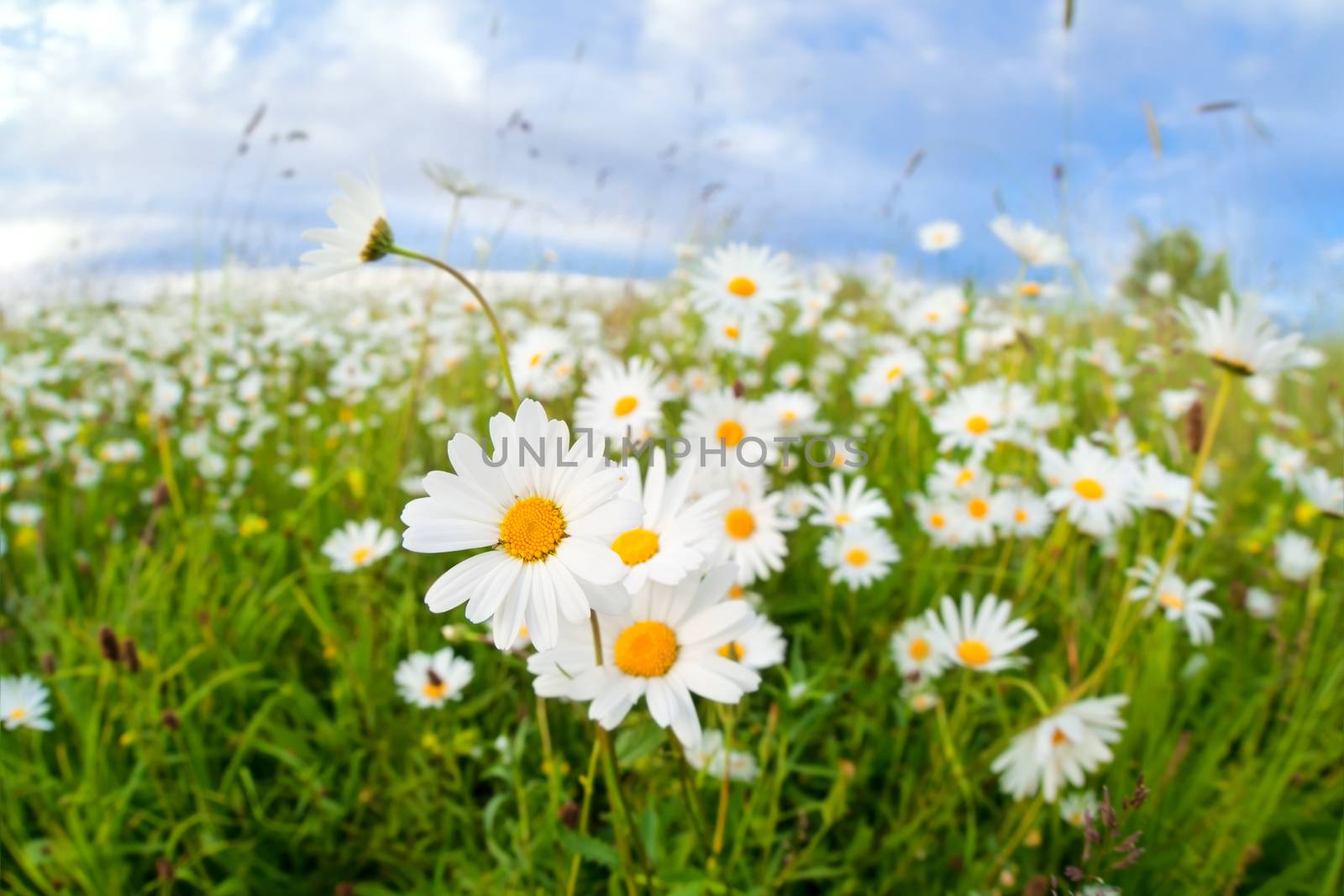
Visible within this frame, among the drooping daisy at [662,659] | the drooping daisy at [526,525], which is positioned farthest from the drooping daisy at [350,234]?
the drooping daisy at [662,659]

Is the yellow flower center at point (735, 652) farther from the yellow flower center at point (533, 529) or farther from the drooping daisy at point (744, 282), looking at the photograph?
the drooping daisy at point (744, 282)

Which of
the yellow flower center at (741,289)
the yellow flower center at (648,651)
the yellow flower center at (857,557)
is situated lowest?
the yellow flower center at (857,557)

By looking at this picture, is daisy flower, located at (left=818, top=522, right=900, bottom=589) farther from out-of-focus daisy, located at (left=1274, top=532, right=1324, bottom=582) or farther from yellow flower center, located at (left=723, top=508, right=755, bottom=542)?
out-of-focus daisy, located at (left=1274, top=532, right=1324, bottom=582)

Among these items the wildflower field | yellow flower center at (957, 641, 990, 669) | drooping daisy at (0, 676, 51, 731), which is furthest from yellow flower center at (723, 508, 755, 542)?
drooping daisy at (0, 676, 51, 731)

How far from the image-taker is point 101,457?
292cm

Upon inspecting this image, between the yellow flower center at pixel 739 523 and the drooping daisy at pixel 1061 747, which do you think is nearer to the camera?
the drooping daisy at pixel 1061 747

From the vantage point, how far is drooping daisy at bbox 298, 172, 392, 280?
0.79m

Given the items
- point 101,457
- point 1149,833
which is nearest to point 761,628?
point 1149,833

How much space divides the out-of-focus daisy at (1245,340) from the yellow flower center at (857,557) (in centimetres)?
64

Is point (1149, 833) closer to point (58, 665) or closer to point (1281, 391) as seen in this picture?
point (58, 665)

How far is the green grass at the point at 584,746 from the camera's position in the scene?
48.6 inches

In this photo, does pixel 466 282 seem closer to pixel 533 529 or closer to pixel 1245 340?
pixel 533 529

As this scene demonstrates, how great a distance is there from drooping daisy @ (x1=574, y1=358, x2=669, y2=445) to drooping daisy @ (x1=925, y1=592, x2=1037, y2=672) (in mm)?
541

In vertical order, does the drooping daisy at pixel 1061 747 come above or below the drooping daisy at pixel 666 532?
below
